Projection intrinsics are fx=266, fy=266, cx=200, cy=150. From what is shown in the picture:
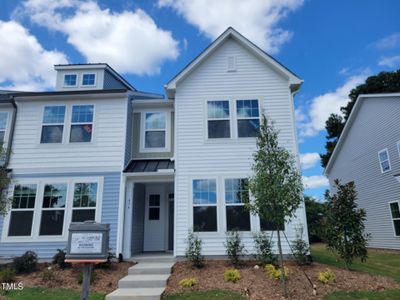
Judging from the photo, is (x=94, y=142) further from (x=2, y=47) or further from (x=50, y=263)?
(x=2, y=47)

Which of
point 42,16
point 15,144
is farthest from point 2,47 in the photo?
point 15,144

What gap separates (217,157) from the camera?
9.94 metres

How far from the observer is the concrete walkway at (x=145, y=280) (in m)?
6.18

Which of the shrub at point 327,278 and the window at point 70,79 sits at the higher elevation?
the window at point 70,79

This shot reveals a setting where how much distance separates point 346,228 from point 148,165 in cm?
730

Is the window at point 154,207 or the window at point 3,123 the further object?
the window at point 154,207

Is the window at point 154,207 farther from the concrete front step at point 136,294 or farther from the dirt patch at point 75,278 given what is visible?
the concrete front step at point 136,294

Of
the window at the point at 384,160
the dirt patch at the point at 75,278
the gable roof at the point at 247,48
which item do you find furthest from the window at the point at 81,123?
the window at the point at 384,160

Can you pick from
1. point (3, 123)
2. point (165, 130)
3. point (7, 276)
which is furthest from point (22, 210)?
point (165, 130)

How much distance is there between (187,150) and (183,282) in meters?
4.69

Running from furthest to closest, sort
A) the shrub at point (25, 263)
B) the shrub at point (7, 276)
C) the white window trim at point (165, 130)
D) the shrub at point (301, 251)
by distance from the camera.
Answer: the white window trim at point (165, 130) < the shrub at point (301, 251) < the shrub at point (25, 263) < the shrub at point (7, 276)

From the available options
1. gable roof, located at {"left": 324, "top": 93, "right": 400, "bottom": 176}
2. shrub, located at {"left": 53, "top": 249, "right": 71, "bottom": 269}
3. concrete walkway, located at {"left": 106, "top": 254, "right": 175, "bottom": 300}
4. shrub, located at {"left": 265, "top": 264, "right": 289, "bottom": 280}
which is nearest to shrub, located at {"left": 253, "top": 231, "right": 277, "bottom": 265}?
shrub, located at {"left": 265, "top": 264, "right": 289, "bottom": 280}

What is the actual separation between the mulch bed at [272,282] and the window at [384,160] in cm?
1022

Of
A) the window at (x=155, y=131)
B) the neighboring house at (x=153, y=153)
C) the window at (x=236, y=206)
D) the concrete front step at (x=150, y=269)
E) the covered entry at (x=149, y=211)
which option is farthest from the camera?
the window at (x=155, y=131)
